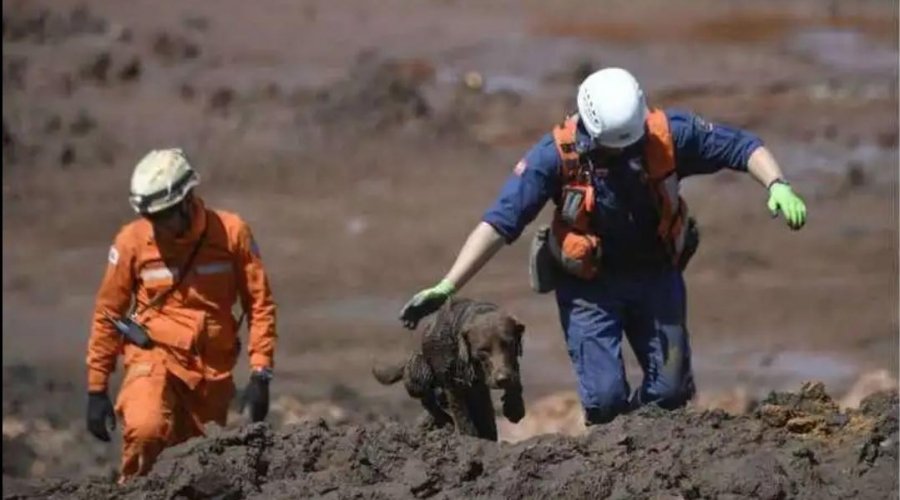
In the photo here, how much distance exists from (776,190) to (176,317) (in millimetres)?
2862

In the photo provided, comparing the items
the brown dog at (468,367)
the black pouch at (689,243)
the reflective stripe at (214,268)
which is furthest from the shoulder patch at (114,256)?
the black pouch at (689,243)

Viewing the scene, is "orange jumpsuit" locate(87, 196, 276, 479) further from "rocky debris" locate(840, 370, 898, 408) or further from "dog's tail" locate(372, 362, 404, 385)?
"rocky debris" locate(840, 370, 898, 408)

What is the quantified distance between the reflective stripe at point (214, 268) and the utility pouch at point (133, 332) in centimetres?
39

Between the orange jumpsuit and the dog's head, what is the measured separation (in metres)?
1.28

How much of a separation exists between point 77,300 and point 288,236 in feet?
7.75

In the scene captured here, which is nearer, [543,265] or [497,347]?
[497,347]

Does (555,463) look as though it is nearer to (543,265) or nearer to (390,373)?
(543,265)

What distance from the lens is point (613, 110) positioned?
924cm

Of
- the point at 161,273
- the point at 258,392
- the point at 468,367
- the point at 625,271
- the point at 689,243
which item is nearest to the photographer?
the point at 468,367

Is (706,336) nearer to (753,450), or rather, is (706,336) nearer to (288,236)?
(288,236)

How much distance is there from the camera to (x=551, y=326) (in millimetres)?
18938

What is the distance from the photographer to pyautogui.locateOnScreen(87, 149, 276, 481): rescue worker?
33.3 ft

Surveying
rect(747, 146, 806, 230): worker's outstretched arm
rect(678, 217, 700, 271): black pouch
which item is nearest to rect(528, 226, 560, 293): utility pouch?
rect(678, 217, 700, 271): black pouch

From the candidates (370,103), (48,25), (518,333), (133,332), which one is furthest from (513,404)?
(48,25)
